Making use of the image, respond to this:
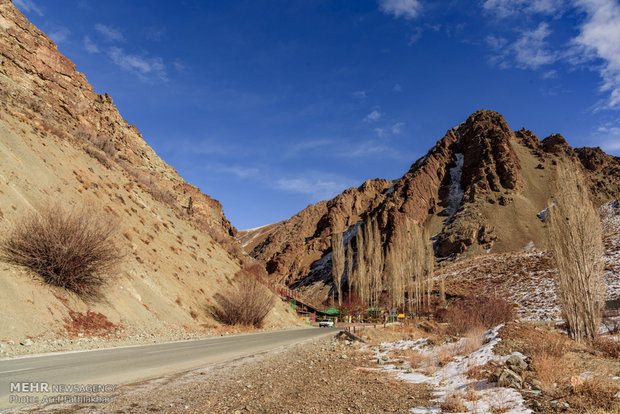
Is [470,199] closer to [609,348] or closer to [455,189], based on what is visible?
[455,189]

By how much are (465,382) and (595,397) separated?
2.14 meters

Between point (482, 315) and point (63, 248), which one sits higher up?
point (63, 248)

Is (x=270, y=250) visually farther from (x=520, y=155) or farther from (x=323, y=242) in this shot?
(x=520, y=155)

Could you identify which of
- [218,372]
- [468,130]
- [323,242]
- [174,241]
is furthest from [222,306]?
[468,130]

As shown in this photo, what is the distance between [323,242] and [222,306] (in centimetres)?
10149

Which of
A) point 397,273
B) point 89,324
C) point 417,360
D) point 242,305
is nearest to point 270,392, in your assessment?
point 417,360

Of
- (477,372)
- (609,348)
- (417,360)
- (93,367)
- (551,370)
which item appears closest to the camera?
(551,370)

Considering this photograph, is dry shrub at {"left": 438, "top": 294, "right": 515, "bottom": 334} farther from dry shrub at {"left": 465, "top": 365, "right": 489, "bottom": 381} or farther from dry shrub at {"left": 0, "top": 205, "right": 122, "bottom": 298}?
→ dry shrub at {"left": 0, "top": 205, "right": 122, "bottom": 298}

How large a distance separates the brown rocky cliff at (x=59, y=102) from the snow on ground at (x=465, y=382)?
1034 inches

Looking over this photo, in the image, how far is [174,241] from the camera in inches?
1009

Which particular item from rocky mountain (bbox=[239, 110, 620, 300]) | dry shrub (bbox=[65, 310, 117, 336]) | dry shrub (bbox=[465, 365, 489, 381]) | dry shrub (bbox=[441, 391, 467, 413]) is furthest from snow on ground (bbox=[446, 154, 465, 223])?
dry shrub (bbox=[441, 391, 467, 413])

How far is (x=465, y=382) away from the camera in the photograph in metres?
6.38

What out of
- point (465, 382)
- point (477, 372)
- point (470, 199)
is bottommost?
point (465, 382)

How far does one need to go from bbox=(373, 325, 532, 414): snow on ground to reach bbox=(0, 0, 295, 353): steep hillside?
10.4 meters
